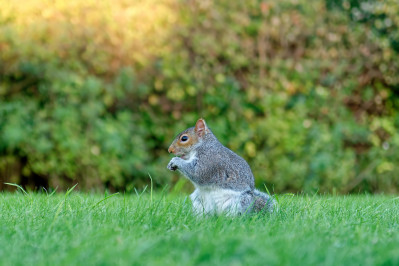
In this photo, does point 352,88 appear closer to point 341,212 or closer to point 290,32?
point 290,32

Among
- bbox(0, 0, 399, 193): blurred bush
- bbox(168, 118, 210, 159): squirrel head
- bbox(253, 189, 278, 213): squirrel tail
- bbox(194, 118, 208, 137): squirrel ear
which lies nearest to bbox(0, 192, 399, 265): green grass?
bbox(253, 189, 278, 213): squirrel tail

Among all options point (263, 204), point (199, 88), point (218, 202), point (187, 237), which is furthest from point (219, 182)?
point (199, 88)

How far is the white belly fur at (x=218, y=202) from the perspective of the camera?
311cm

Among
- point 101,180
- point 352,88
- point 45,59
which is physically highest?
point 45,59

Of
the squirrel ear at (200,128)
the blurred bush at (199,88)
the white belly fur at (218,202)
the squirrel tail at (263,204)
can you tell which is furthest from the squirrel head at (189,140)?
the blurred bush at (199,88)

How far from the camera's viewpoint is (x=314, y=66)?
7250 millimetres

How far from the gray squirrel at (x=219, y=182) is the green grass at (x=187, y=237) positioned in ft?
0.33

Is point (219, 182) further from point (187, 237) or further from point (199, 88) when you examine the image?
point (199, 88)

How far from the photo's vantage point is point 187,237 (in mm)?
2311

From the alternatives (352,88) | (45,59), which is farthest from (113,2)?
(352,88)

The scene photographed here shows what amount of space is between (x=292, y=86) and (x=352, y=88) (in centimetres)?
82

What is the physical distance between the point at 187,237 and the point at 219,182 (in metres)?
0.91

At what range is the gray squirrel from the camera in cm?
315

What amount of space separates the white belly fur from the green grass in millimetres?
91
